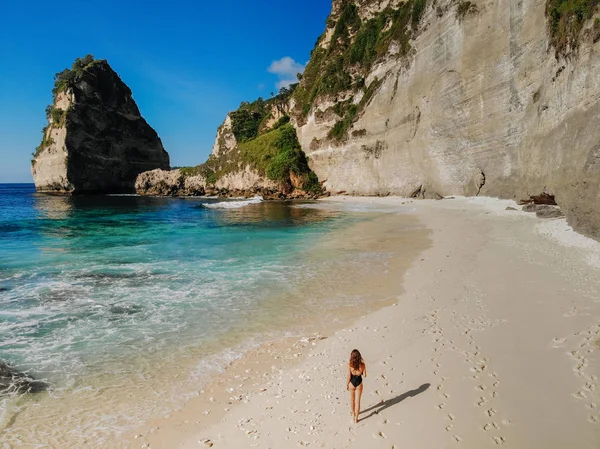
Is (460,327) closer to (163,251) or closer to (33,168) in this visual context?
(163,251)

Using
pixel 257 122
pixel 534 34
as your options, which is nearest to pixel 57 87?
pixel 257 122

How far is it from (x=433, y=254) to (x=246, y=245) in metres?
10.2

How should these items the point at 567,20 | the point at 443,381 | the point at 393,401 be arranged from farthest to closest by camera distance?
the point at 567,20 < the point at 443,381 < the point at 393,401

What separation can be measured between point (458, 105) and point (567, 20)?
45.4 ft

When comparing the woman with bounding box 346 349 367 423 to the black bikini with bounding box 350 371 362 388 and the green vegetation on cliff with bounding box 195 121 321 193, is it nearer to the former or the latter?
the black bikini with bounding box 350 371 362 388

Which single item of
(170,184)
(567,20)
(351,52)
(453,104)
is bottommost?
(170,184)

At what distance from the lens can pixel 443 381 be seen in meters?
6.11

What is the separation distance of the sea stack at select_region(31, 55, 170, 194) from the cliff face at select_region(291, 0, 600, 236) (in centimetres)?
5570

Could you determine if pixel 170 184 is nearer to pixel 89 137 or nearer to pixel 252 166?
pixel 89 137

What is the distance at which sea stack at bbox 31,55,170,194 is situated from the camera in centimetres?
8488

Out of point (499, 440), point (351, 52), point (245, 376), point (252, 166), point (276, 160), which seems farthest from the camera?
point (252, 166)

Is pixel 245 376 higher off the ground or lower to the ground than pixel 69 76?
lower

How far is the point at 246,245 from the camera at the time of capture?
67.3 feet

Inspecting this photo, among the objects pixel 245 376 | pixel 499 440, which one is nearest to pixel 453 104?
pixel 245 376
